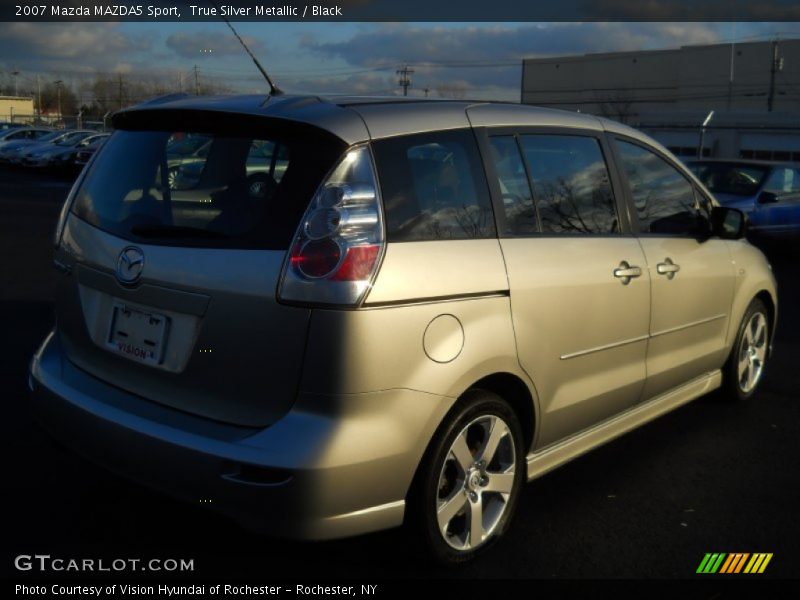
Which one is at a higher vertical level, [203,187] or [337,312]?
[203,187]

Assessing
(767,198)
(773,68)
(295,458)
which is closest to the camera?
(295,458)

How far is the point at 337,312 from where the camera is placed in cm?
296

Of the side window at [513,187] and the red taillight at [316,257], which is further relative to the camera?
the side window at [513,187]

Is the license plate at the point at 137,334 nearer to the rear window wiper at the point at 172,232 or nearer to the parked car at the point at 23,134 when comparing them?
the rear window wiper at the point at 172,232

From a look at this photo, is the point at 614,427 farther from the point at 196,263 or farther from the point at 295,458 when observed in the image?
the point at 196,263

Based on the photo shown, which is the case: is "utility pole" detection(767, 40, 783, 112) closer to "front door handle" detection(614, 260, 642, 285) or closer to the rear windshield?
"front door handle" detection(614, 260, 642, 285)

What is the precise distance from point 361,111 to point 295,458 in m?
1.29

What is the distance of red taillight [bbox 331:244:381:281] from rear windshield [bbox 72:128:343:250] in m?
0.21

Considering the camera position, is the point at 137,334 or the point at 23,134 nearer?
the point at 137,334

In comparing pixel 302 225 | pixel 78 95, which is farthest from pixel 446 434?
pixel 78 95

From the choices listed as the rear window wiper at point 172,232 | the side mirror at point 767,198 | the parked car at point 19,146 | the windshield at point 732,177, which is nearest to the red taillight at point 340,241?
the rear window wiper at point 172,232

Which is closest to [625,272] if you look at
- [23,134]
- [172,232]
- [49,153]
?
[172,232]

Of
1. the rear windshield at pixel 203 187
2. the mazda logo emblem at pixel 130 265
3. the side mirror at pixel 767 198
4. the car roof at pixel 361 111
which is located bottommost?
the side mirror at pixel 767 198

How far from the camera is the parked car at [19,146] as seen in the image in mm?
32750
